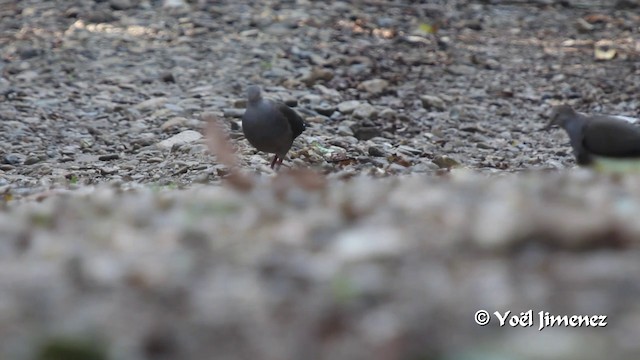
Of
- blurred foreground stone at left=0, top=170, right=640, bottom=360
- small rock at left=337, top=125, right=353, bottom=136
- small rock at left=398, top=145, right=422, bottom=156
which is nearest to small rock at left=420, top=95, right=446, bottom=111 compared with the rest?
small rock at left=337, top=125, right=353, bottom=136

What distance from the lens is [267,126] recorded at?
6.48m

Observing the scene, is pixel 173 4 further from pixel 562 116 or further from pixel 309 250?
pixel 309 250

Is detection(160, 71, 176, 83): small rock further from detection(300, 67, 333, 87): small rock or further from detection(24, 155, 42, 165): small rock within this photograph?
detection(24, 155, 42, 165): small rock

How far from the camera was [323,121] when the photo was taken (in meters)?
8.34

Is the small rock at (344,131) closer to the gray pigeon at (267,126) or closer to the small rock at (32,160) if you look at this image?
the gray pigeon at (267,126)

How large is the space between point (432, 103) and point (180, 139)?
7.83 feet

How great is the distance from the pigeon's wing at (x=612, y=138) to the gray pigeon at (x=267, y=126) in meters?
1.77

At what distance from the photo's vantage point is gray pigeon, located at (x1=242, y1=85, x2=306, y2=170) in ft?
21.3

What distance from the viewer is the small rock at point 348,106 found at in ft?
28.3

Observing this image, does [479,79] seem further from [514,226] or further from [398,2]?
[514,226]

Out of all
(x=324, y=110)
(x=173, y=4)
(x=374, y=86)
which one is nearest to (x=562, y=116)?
(x=324, y=110)

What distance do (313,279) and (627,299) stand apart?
688mm

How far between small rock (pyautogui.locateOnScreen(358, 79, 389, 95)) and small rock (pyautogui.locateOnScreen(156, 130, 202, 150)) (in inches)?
79.5

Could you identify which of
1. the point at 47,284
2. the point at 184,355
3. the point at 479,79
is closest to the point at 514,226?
the point at 184,355
